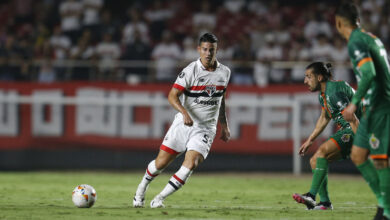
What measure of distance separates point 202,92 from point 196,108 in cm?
24

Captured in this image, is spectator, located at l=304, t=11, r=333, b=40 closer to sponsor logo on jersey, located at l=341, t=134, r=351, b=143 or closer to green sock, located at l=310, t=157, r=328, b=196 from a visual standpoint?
sponsor logo on jersey, located at l=341, t=134, r=351, b=143

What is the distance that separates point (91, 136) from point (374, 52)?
11.5m

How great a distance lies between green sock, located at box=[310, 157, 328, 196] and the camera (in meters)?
9.83

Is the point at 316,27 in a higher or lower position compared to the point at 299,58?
higher

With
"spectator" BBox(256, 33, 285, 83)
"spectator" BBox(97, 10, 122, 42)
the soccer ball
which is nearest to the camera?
the soccer ball

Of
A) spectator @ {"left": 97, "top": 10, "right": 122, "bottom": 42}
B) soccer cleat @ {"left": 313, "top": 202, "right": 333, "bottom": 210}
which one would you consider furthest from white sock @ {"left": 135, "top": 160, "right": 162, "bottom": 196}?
spectator @ {"left": 97, "top": 10, "right": 122, "bottom": 42}

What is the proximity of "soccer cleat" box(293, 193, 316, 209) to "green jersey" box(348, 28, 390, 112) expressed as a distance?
7.38ft

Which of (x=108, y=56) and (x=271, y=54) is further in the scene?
(x=108, y=56)

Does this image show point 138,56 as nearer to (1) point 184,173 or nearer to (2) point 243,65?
(2) point 243,65

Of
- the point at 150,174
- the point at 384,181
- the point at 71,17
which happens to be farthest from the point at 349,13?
the point at 71,17

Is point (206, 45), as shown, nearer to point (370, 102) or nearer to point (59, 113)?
point (370, 102)

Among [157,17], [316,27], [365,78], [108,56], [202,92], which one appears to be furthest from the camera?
[157,17]

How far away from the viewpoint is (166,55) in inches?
771

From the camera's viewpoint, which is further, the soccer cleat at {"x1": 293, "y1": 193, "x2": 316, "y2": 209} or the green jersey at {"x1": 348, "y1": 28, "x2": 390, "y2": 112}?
the soccer cleat at {"x1": 293, "y1": 193, "x2": 316, "y2": 209}
